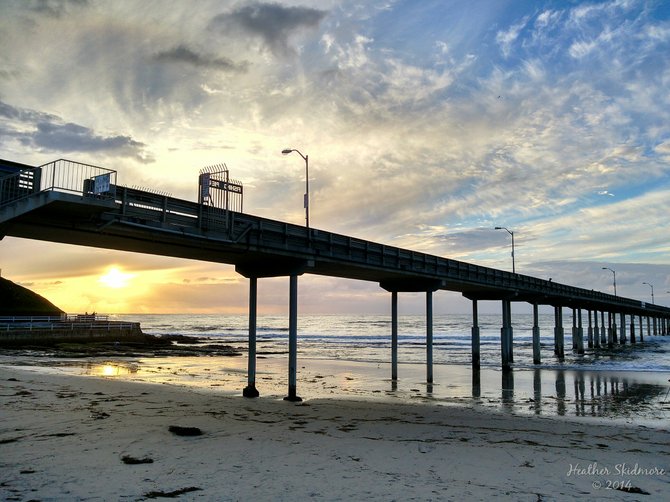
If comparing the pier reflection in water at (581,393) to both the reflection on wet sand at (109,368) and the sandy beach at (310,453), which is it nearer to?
the sandy beach at (310,453)

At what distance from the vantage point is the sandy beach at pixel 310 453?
1005 centimetres

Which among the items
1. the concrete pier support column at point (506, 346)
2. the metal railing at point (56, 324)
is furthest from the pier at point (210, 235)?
the metal railing at point (56, 324)

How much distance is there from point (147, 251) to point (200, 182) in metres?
4.67

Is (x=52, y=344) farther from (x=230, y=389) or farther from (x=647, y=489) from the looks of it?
(x=647, y=489)

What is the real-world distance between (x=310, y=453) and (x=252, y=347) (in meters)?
13.0

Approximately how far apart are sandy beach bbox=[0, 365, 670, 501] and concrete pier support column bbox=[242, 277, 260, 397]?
3.14 m

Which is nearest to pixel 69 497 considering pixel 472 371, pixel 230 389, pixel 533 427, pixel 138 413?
pixel 138 413

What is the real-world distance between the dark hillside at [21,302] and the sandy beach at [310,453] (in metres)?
76.6

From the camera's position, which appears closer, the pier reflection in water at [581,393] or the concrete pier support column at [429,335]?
the pier reflection in water at [581,393]

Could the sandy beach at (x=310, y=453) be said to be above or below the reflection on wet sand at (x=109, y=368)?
above

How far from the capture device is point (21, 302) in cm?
9281

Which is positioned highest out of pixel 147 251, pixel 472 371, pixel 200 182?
pixel 200 182

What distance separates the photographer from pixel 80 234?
18.5 meters

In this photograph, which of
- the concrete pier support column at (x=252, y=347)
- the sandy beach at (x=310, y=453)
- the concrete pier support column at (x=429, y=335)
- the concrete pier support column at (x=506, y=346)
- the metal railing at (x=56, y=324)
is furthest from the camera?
the metal railing at (x=56, y=324)
